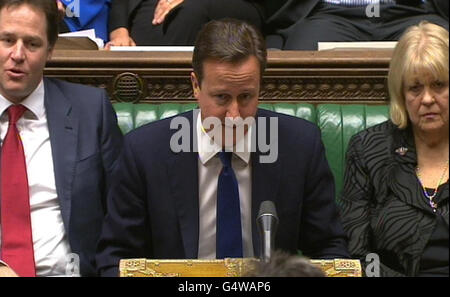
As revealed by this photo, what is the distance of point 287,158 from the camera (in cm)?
148

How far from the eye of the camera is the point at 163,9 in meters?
2.26

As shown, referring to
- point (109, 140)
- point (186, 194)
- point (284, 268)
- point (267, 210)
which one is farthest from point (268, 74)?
point (284, 268)

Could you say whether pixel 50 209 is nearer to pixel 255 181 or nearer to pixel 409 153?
pixel 255 181

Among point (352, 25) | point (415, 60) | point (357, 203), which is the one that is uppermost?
point (352, 25)

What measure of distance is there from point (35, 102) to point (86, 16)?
71 cm

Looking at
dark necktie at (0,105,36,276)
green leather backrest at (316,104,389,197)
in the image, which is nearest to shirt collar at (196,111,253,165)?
dark necktie at (0,105,36,276)

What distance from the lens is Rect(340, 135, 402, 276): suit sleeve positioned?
1.52 m

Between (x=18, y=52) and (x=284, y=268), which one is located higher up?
(x=18, y=52)

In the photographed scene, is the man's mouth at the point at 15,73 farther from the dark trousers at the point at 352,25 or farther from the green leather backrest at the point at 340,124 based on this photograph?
the dark trousers at the point at 352,25

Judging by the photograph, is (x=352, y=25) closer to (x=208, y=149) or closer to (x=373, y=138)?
(x=373, y=138)

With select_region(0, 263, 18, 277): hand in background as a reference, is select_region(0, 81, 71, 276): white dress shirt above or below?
above

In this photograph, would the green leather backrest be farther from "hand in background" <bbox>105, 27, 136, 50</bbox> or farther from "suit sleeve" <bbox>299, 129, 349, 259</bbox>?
"hand in background" <bbox>105, 27, 136, 50</bbox>

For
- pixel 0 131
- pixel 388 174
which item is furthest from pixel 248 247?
pixel 0 131
